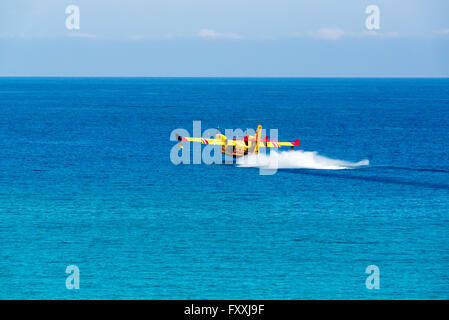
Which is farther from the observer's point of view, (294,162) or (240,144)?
(294,162)

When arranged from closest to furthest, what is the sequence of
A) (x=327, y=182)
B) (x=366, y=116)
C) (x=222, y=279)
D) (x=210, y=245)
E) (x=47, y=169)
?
(x=222, y=279), (x=210, y=245), (x=327, y=182), (x=47, y=169), (x=366, y=116)

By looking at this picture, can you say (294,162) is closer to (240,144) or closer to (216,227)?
(240,144)

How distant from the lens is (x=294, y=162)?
93.6 m

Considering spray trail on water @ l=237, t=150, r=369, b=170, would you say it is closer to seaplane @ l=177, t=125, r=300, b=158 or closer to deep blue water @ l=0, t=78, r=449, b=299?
seaplane @ l=177, t=125, r=300, b=158

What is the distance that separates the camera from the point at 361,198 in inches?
2758

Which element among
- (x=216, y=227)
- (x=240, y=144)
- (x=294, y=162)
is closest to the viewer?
(x=216, y=227)

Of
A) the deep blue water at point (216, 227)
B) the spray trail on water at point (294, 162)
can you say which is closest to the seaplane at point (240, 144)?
the spray trail on water at point (294, 162)

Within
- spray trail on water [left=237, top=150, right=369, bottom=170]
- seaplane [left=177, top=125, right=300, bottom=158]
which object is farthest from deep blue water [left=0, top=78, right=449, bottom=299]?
seaplane [left=177, top=125, right=300, bottom=158]

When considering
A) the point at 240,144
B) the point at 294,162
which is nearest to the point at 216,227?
the point at 240,144

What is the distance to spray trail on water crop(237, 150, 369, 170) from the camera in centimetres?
9088

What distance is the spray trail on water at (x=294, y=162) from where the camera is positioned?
9088 cm
